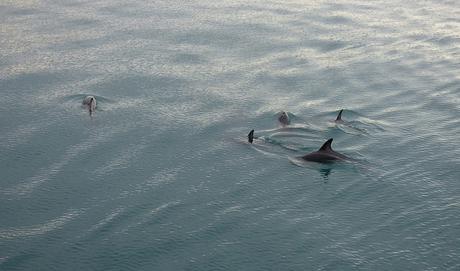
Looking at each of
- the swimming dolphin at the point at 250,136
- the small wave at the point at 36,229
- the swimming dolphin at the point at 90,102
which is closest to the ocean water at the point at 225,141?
the small wave at the point at 36,229

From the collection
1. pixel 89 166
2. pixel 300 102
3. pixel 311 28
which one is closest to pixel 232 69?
pixel 300 102

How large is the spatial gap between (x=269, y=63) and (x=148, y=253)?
46.8 ft

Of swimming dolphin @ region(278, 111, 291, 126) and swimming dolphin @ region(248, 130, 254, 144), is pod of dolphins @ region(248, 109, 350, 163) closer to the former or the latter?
swimming dolphin @ region(248, 130, 254, 144)

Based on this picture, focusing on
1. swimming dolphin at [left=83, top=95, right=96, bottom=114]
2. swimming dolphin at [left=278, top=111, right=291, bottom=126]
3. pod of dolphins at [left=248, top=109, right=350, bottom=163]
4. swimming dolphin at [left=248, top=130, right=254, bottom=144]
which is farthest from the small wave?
swimming dolphin at [left=278, top=111, right=291, bottom=126]

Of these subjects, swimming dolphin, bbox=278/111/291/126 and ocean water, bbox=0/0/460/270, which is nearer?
ocean water, bbox=0/0/460/270

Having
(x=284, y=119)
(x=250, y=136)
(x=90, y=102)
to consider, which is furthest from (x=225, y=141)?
(x=90, y=102)

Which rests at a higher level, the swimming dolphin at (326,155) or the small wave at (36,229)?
the swimming dolphin at (326,155)

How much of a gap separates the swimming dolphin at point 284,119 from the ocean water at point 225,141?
29 centimetres

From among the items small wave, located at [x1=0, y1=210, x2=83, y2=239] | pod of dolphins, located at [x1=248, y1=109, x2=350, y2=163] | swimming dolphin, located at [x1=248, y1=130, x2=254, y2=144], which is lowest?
small wave, located at [x1=0, y1=210, x2=83, y2=239]

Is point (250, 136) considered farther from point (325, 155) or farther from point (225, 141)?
point (325, 155)

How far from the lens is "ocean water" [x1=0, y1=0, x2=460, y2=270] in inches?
620

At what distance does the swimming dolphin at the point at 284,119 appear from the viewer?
22.2 meters

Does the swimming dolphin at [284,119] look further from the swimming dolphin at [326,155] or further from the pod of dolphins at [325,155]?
the swimming dolphin at [326,155]

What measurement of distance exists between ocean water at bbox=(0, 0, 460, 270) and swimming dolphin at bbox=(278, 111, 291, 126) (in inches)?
11.4
